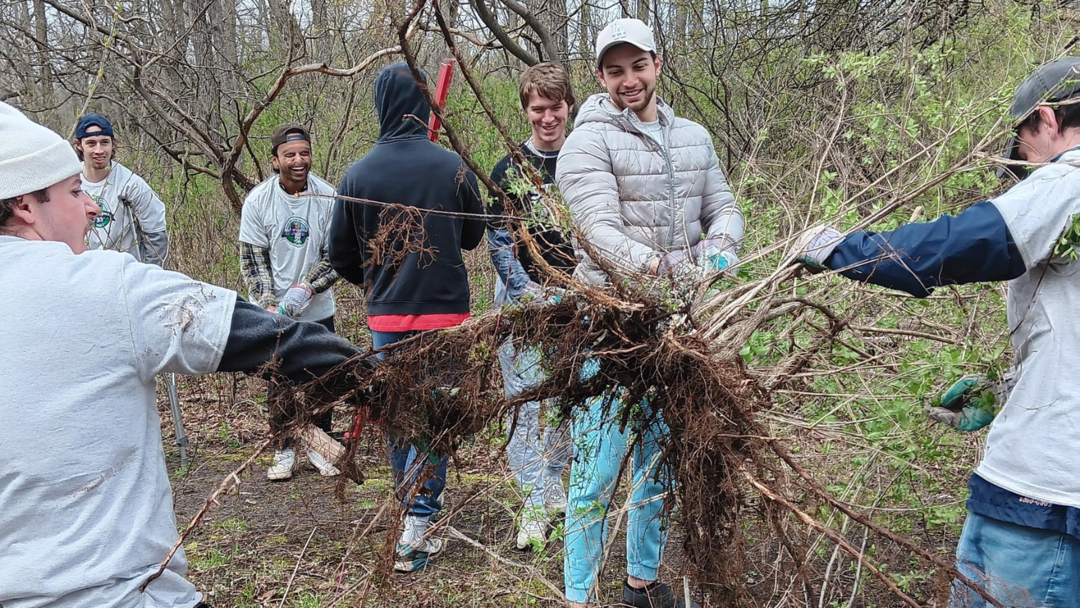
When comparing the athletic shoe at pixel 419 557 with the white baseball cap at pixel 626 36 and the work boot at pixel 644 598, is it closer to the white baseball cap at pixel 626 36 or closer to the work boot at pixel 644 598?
the work boot at pixel 644 598

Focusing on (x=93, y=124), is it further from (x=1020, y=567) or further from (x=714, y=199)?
(x=1020, y=567)

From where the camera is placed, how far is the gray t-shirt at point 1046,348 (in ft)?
5.18

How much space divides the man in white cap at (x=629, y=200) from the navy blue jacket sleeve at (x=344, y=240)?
A: 115cm

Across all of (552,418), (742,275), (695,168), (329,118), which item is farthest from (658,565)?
(329,118)

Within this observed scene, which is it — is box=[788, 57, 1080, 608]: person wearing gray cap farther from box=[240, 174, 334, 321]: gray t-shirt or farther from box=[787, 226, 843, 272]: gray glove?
box=[240, 174, 334, 321]: gray t-shirt

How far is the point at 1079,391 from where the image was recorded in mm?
1614

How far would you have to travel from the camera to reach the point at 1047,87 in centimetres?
181

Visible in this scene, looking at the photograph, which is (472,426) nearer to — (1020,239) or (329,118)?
(1020,239)

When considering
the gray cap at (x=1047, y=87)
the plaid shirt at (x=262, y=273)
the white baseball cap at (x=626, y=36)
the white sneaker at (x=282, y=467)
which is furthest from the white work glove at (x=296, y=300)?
the gray cap at (x=1047, y=87)

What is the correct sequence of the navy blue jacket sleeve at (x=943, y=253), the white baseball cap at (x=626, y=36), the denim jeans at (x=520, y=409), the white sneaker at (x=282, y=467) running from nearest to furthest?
the navy blue jacket sleeve at (x=943, y=253) → the denim jeans at (x=520, y=409) → the white baseball cap at (x=626, y=36) → the white sneaker at (x=282, y=467)

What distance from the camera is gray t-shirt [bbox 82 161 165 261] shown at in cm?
445

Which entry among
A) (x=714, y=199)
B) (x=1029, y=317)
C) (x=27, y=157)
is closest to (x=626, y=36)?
(x=714, y=199)

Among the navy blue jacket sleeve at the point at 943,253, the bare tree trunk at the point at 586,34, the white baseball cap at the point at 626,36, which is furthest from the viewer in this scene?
the bare tree trunk at the point at 586,34

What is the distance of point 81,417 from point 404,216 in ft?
5.84
